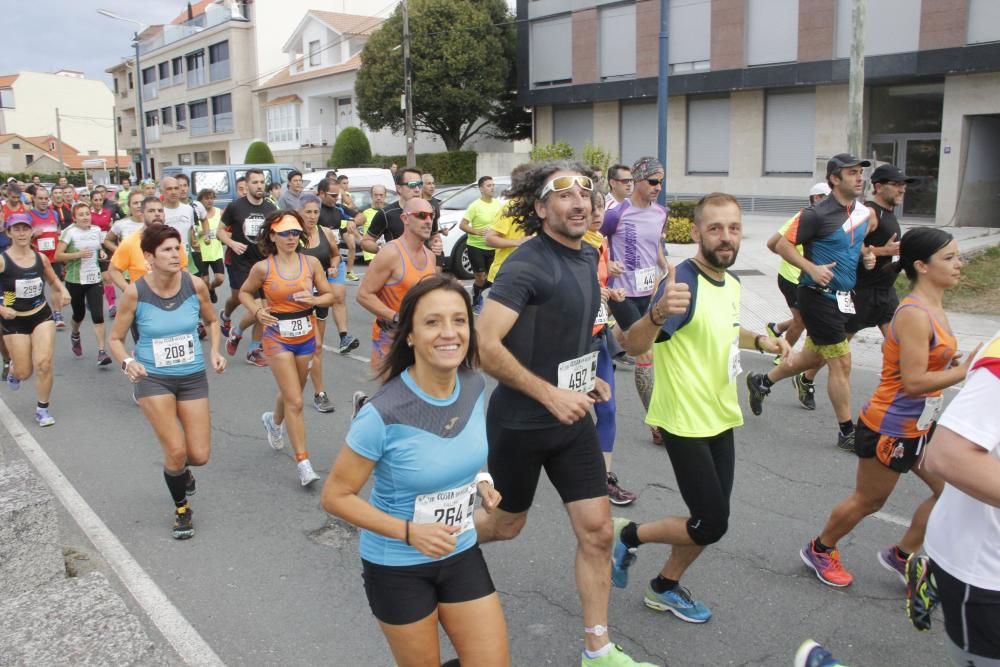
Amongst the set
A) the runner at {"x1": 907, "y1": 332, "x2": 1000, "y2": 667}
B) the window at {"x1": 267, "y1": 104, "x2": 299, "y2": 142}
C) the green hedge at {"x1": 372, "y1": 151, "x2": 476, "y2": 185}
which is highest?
the window at {"x1": 267, "y1": 104, "x2": 299, "y2": 142}

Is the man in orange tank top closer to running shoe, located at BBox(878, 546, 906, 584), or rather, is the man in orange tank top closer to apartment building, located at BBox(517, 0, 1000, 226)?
running shoe, located at BBox(878, 546, 906, 584)

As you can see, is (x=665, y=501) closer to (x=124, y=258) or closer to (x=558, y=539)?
(x=558, y=539)

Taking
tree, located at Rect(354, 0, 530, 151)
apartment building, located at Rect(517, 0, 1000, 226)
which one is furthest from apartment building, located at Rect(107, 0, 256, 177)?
apartment building, located at Rect(517, 0, 1000, 226)

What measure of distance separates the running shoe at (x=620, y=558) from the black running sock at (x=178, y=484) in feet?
8.41

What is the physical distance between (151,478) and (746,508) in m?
4.01

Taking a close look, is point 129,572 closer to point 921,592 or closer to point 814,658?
point 814,658

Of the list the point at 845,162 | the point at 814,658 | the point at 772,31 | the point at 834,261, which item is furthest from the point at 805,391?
the point at 772,31

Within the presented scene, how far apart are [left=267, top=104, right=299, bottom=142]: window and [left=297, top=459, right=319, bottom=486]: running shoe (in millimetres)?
46862

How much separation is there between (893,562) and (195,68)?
6331cm

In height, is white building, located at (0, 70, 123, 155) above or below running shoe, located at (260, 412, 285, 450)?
above

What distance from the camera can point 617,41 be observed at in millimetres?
29453

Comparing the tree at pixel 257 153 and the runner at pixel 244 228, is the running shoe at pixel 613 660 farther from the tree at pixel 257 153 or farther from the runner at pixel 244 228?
the tree at pixel 257 153

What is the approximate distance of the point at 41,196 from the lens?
11.8 m

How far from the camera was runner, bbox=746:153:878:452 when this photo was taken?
6.19 meters
